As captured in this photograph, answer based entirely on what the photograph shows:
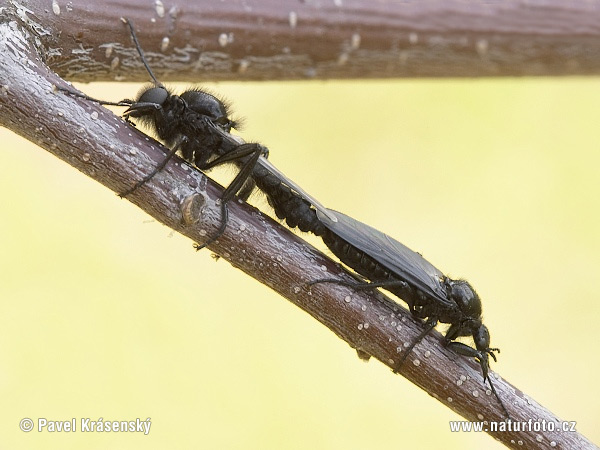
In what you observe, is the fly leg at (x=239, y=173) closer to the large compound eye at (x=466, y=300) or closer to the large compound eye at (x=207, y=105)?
the large compound eye at (x=207, y=105)

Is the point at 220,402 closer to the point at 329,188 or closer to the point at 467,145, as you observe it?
the point at 329,188

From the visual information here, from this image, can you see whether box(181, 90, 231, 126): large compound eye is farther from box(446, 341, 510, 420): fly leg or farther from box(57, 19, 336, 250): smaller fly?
box(446, 341, 510, 420): fly leg

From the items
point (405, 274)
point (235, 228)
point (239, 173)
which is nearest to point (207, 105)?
point (239, 173)

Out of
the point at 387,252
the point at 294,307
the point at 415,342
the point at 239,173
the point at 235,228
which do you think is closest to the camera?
the point at 235,228

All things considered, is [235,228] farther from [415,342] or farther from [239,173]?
[415,342]

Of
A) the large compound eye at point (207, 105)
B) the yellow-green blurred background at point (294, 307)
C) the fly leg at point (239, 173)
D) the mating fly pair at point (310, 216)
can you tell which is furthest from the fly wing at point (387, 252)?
the yellow-green blurred background at point (294, 307)

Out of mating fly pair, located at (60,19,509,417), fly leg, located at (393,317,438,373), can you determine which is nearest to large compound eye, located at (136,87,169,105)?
mating fly pair, located at (60,19,509,417)

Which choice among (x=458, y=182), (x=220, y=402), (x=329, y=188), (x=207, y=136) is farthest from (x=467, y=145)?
(x=207, y=136)
